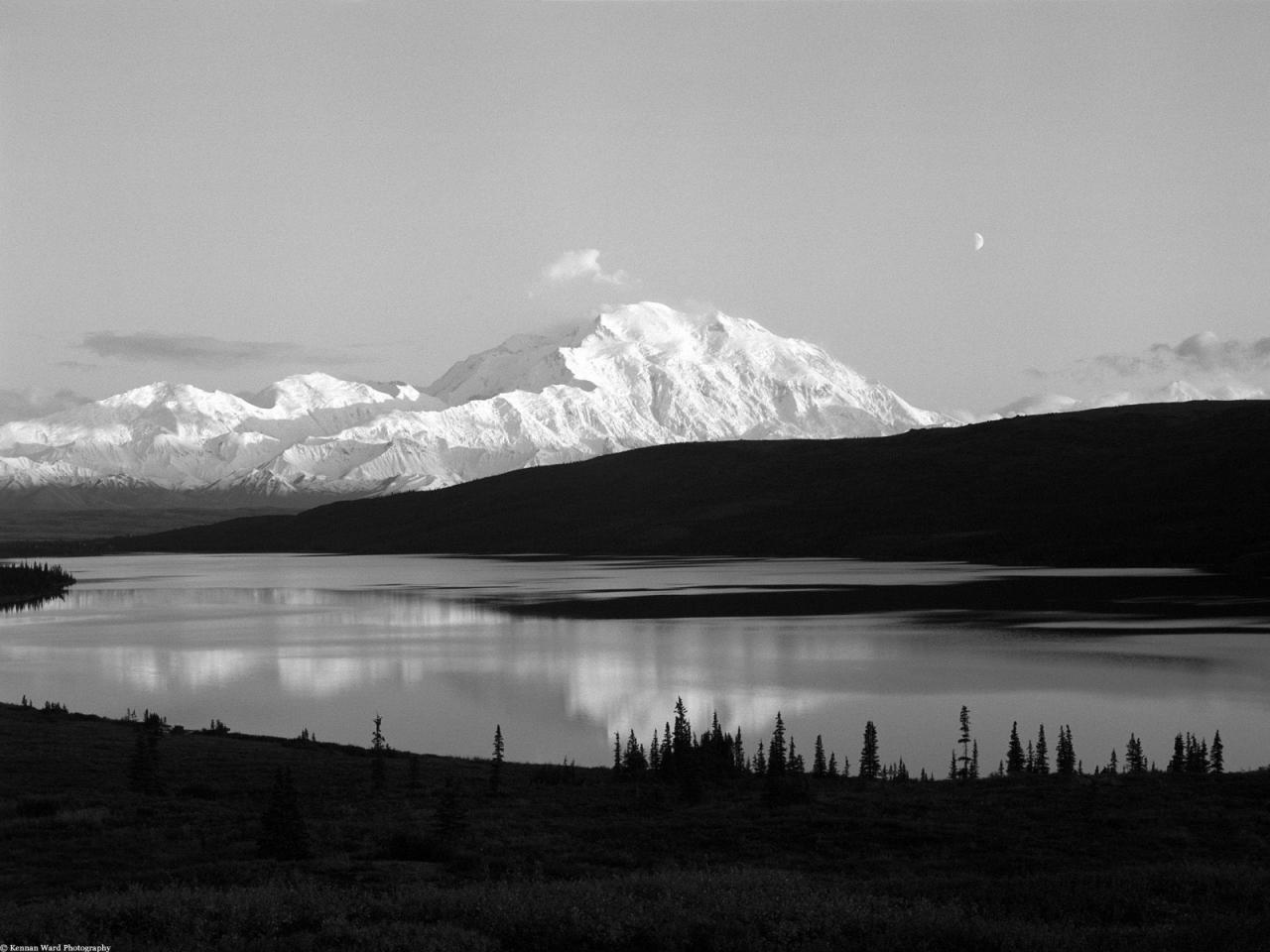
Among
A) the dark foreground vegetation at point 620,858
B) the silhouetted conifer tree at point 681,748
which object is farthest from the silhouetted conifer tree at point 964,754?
the silhouetted conifer tree at point 681,748

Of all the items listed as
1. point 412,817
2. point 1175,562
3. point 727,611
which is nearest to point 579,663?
point 727,611

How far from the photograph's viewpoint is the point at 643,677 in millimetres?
79375

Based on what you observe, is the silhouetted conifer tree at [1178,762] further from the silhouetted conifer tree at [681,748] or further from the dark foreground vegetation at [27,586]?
the dark foreground vegetation at [27,586]

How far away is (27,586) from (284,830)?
163 metres

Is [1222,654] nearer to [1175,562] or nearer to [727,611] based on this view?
[727,611]

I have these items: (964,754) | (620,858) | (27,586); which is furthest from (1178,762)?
(27,586)

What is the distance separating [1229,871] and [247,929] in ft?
48.7

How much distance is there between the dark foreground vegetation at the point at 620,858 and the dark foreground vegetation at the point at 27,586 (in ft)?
423

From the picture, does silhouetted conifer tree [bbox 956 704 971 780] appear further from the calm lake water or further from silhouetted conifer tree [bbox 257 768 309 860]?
silhouetted conifer tree [bbox 257 768 309 860]

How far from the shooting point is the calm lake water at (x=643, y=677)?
198ft

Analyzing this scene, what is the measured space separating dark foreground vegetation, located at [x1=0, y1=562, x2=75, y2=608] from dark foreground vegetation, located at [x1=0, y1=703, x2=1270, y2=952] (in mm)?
128790

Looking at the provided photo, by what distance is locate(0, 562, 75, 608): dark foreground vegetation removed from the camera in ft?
529

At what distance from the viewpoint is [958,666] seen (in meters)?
80.6

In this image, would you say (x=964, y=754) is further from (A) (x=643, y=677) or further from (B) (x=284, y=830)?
(B) (x=284, y=830)
